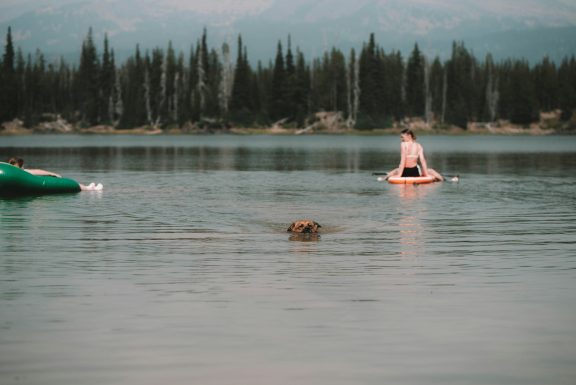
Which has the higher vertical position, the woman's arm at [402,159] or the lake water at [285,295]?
the woman's arm at [402,159]

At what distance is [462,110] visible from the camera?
17125cm

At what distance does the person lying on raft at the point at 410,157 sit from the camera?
32.8 metres

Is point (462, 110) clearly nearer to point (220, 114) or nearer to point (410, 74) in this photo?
point (410, 74)

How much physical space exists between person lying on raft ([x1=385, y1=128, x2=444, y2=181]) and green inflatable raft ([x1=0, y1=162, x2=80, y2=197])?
35.0ft

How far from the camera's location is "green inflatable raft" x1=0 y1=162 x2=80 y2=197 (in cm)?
2836

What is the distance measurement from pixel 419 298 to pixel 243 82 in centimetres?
15978

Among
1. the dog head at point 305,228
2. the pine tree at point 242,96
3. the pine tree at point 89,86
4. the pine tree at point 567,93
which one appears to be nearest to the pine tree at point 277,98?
the pine tree at point 242,96

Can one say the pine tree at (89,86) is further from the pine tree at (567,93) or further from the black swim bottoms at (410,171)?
the black swim bottoms at (410,171)

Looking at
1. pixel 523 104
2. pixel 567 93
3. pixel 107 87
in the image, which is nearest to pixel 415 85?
pixel 523 104

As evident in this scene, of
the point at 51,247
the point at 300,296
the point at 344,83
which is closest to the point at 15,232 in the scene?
the point at 51,247

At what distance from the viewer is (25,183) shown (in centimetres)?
2895

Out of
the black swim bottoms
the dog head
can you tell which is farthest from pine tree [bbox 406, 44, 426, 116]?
the dog head

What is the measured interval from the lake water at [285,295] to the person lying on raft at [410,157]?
583 centimetres

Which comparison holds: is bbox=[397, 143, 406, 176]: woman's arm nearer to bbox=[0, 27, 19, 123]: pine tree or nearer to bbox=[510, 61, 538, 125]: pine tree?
bbox=[510, 61, 538, 125]: pine tree
